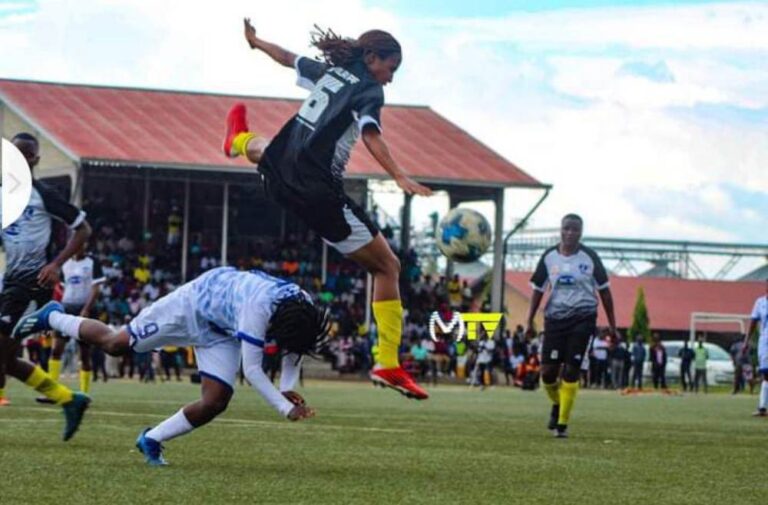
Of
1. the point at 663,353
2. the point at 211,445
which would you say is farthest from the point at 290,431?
the point at 663,353

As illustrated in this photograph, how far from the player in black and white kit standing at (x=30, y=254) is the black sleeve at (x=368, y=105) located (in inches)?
108

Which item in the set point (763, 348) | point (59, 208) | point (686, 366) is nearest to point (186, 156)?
point (686, 366)

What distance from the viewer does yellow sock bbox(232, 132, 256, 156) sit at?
40.1 ft

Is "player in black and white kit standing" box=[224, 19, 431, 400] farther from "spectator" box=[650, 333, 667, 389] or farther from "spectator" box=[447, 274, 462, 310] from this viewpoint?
"spectator" box=[447, 274, 462, 310]

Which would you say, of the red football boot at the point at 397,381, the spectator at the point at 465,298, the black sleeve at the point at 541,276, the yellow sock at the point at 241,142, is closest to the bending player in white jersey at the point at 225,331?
the red football boot at the point at 397,381

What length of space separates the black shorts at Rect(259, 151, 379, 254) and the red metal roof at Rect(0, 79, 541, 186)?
34.1 meters

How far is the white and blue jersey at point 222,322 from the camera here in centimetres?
989

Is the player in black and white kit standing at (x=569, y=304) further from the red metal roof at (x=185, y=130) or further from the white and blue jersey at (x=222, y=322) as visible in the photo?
the red metal roof at (x=185, y=130)

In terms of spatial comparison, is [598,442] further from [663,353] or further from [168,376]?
[663,353]

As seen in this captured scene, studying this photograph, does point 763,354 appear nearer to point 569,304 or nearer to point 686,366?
point 569,304

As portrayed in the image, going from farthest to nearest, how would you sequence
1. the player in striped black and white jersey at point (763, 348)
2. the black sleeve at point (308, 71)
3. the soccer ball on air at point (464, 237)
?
the player in striped black and white jersey at point (763, 348) → the soccer ball on air at point (464, 237) → the black sleeve at point (308, 71)

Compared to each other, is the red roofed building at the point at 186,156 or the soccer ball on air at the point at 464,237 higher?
the red roofed building at the point at 186,156

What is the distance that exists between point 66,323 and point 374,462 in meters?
2.17

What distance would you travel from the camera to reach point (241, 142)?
12250 millimetres
